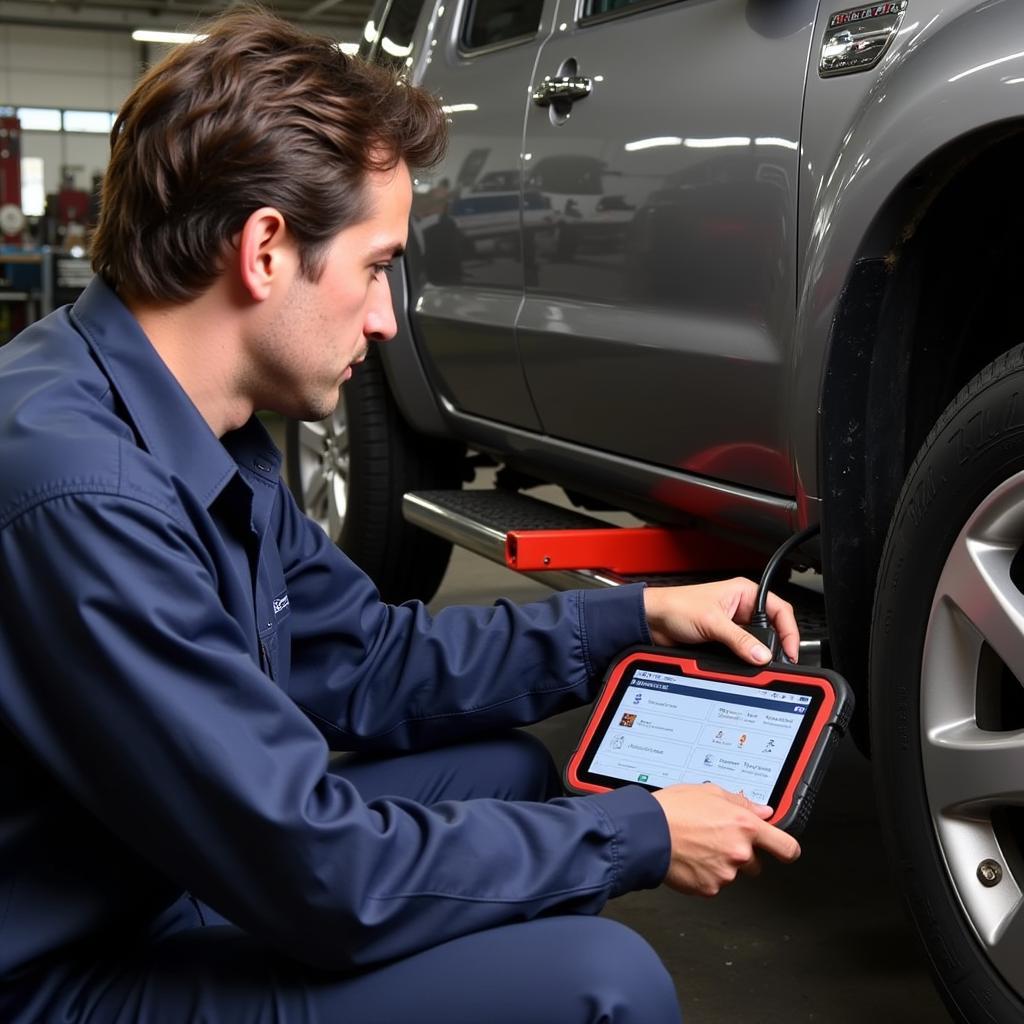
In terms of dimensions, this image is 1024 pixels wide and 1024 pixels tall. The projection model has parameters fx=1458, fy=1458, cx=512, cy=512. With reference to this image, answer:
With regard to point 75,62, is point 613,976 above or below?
below

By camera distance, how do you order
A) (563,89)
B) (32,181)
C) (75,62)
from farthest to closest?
(75,62) < (32,181) < (563,89)

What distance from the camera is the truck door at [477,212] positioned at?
104 inches

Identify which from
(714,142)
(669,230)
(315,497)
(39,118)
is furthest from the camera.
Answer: (39,118)

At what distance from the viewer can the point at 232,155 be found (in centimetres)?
126

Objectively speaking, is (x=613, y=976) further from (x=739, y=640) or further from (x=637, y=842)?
(x=739, y=640)

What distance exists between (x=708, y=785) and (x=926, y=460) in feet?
1.48

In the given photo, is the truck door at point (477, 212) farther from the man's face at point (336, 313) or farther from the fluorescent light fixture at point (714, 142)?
the man's face at point (336, 313)

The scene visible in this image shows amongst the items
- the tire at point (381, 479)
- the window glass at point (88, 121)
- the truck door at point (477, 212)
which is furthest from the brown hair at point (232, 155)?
the window glass at point (88, 121)

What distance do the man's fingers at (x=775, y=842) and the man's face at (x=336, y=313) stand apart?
1.89ft

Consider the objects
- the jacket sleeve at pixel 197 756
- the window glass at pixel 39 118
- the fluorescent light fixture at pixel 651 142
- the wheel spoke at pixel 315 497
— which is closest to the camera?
the jacket sleeve at pixel 197 756

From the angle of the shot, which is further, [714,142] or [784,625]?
[714,142]

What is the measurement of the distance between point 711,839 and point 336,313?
A: 1.92 ft

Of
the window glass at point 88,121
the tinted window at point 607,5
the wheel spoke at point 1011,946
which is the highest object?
the tinted window at point 607,5

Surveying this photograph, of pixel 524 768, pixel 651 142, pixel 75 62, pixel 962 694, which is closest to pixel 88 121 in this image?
pixel 75 62
